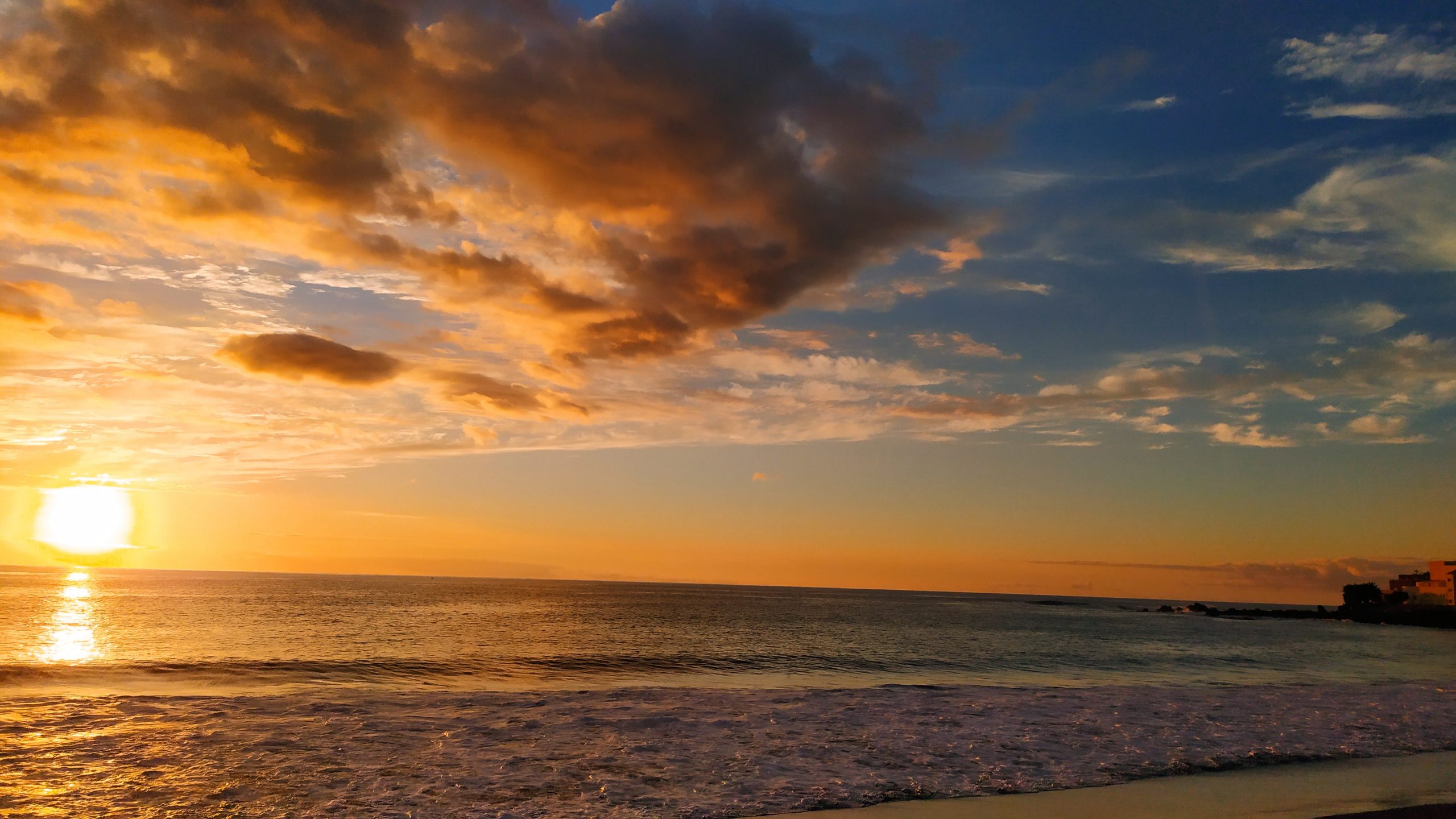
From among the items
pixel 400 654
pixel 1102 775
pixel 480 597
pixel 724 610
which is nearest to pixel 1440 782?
pixel 1102 775

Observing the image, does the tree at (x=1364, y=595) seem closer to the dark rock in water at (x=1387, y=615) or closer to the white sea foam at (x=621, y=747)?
the dark rock in water at (x=1387, y=615)

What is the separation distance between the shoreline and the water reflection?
43990 mm

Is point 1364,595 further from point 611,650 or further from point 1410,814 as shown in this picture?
point 1410,814

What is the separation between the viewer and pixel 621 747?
17531 mm

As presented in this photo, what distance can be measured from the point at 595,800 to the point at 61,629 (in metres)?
67.9

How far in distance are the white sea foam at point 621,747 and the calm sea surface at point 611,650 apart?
772 centimetres

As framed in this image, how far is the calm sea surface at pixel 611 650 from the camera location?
110ft

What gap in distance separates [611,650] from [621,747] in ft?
107

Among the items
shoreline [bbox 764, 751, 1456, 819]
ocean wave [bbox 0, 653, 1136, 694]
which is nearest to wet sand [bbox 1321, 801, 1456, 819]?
shoreline [bbox 764, 751, 1456, 819]

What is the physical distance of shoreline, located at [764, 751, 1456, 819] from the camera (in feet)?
40.9

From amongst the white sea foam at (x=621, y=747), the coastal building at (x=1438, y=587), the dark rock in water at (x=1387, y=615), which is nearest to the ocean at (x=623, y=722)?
the white sea foam at (x=621, y=747)

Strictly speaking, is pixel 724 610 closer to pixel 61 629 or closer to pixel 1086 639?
pixel 1086 639

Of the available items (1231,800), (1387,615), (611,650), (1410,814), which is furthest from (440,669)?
(1387,615)

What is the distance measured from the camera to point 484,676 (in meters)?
34.0
